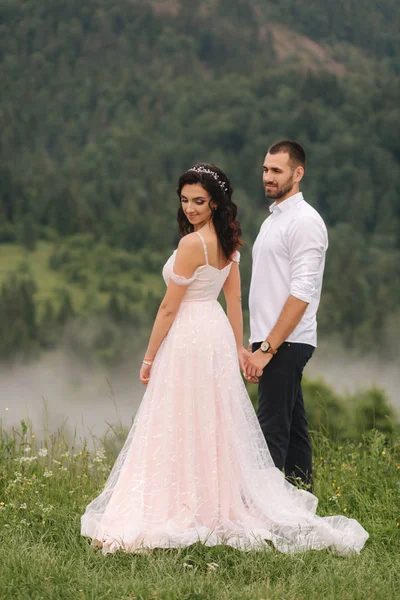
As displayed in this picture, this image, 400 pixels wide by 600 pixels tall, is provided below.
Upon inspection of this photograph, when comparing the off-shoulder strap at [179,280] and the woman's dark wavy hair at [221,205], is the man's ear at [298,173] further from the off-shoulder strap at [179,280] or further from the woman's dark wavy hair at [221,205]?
the off-shoulder strap at [179,280]

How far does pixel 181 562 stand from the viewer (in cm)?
278

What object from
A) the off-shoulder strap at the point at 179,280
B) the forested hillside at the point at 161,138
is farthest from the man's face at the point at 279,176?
the forested hillside at the point at 161,138

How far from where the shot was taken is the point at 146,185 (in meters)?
54.3

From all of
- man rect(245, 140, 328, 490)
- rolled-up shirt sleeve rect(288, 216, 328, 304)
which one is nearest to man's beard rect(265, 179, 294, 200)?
man rect(245, 140, 328, 490)

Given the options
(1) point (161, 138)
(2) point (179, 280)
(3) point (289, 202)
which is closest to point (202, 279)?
(2) point (179, 280)

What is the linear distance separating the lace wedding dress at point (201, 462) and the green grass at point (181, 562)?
107mm

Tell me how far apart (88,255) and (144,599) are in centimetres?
5009

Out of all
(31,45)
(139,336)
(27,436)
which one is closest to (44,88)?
(31,45)

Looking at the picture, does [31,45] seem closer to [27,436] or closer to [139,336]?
[139,336]

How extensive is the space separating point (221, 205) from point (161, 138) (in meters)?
53.6

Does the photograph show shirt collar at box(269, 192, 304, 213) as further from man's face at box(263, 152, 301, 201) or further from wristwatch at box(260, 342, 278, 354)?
wristwatch at box(260, 342, 278, 354)

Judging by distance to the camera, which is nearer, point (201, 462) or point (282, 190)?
point (201, 462)

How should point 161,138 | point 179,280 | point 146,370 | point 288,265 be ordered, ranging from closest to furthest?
point 179,280, point 146,370, point 288,265, point 161,138

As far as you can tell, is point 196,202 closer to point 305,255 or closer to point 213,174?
point 213,174
